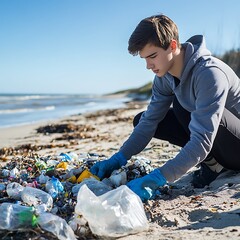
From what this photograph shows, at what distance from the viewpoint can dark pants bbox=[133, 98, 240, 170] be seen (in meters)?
3.01

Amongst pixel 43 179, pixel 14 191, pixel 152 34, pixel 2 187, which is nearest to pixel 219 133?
pixel 152 34

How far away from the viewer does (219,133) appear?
2996mm

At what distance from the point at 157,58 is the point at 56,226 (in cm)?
140

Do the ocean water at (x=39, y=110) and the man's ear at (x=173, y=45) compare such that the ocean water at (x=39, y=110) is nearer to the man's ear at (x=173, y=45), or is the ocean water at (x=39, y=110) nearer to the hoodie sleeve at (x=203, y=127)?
the man's ear at (x=173, y=45)

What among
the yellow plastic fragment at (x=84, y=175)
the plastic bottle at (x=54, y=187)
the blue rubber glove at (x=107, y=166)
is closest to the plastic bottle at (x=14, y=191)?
the plastic bottle at (x=54, y=187)

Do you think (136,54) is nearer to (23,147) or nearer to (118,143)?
(118,143)

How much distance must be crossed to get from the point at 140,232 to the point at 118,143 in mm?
3686

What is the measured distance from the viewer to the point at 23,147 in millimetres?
5926

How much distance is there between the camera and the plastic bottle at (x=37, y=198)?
97.0 inches

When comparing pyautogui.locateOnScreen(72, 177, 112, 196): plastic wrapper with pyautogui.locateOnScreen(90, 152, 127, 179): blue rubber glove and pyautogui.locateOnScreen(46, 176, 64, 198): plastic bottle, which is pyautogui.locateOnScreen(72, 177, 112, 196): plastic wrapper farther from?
Result: pyautogui.locateOnScreen(90, 152, 127, 179): blue rubber glove

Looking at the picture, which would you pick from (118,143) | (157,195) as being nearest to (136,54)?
(157,195)

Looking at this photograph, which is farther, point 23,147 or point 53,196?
point 23,147

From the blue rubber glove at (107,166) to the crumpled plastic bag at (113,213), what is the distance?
96cm

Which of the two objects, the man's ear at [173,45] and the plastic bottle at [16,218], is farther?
the man's ear at [173,45]
